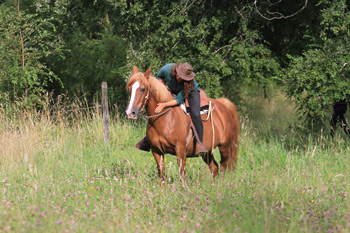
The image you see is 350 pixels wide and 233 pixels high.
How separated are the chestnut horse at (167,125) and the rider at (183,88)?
0.37ft

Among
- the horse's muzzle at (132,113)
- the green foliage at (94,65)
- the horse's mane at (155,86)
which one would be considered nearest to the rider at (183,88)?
the horse's mane at (155,86)

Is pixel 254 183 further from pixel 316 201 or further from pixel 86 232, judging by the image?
pixel 86 232

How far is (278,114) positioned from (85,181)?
11460 mm

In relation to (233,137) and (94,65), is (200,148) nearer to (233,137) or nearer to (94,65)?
(233,137)

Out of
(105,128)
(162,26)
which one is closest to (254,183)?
(105,128)

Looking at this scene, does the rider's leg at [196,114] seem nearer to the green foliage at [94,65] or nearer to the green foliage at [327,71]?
the green foliage at [327,71]

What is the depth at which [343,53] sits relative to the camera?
8.34 meters

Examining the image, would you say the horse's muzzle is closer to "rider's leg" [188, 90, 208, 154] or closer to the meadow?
the meadow

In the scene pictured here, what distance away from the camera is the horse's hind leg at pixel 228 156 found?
7464 millimetres

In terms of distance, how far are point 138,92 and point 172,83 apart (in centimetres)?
102

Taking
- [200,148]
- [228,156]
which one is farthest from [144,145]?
[228,156]

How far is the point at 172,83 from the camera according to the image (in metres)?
6.58

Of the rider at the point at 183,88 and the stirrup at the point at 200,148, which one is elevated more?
the rider at the point at 183,88

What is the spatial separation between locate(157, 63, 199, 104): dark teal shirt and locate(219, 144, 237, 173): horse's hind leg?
59.6 inches
